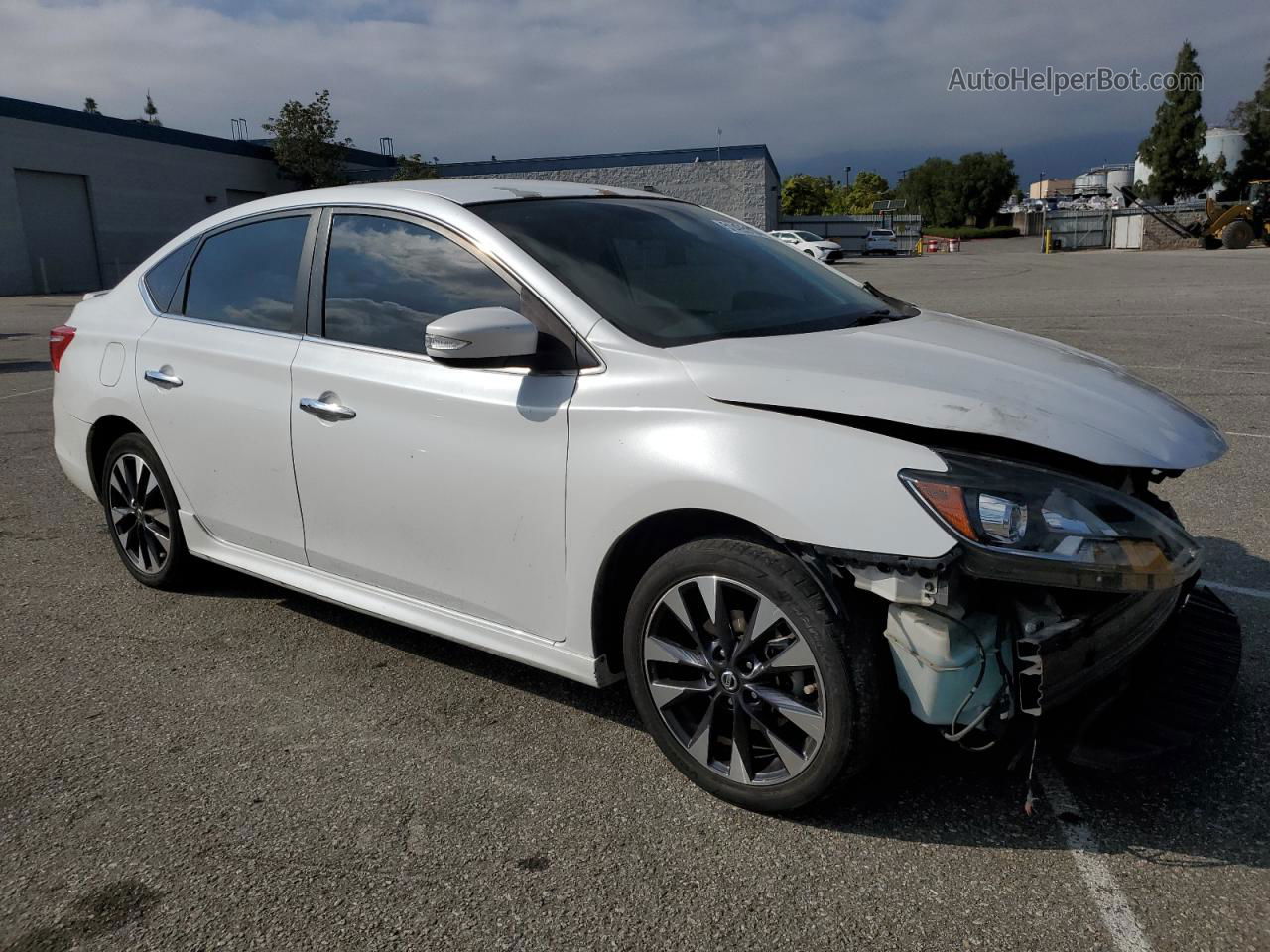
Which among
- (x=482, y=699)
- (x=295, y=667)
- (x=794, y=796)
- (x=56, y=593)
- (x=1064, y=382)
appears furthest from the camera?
(x=56, y=593)

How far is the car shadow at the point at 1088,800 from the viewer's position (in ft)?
8.64

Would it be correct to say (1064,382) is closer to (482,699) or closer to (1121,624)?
(1121,624)

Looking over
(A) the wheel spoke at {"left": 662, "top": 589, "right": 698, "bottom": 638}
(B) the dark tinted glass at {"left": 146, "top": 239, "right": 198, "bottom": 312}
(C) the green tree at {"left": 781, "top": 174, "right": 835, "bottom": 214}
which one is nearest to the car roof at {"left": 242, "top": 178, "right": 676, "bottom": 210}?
(B) the dark tinted glass at {"left": 146, "top": 239, "right": 198, "bottom": 312}

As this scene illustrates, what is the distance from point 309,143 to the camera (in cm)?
4244

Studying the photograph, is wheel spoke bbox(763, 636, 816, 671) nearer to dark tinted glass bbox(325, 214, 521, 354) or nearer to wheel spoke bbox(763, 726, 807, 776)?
wheel spoke bbox(763, 726, 807, 776)

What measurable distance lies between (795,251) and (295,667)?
256 centimetres

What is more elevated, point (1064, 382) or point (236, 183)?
point (236, 183)

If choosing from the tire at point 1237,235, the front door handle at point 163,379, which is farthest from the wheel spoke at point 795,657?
the tire at point 1237,235

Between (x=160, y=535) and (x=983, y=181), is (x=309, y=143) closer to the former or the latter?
(x=160, y=535)

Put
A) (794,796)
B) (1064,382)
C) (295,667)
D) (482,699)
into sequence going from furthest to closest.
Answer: (295,667), (482,699), (1064,382), (794,796)

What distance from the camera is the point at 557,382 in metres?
3.03

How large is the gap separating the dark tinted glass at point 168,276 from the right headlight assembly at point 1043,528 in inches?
133

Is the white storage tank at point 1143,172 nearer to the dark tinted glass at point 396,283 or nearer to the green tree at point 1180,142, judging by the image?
the green tree at point 1180,142

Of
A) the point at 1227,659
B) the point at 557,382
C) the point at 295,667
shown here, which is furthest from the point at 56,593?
the point at 1227,659
